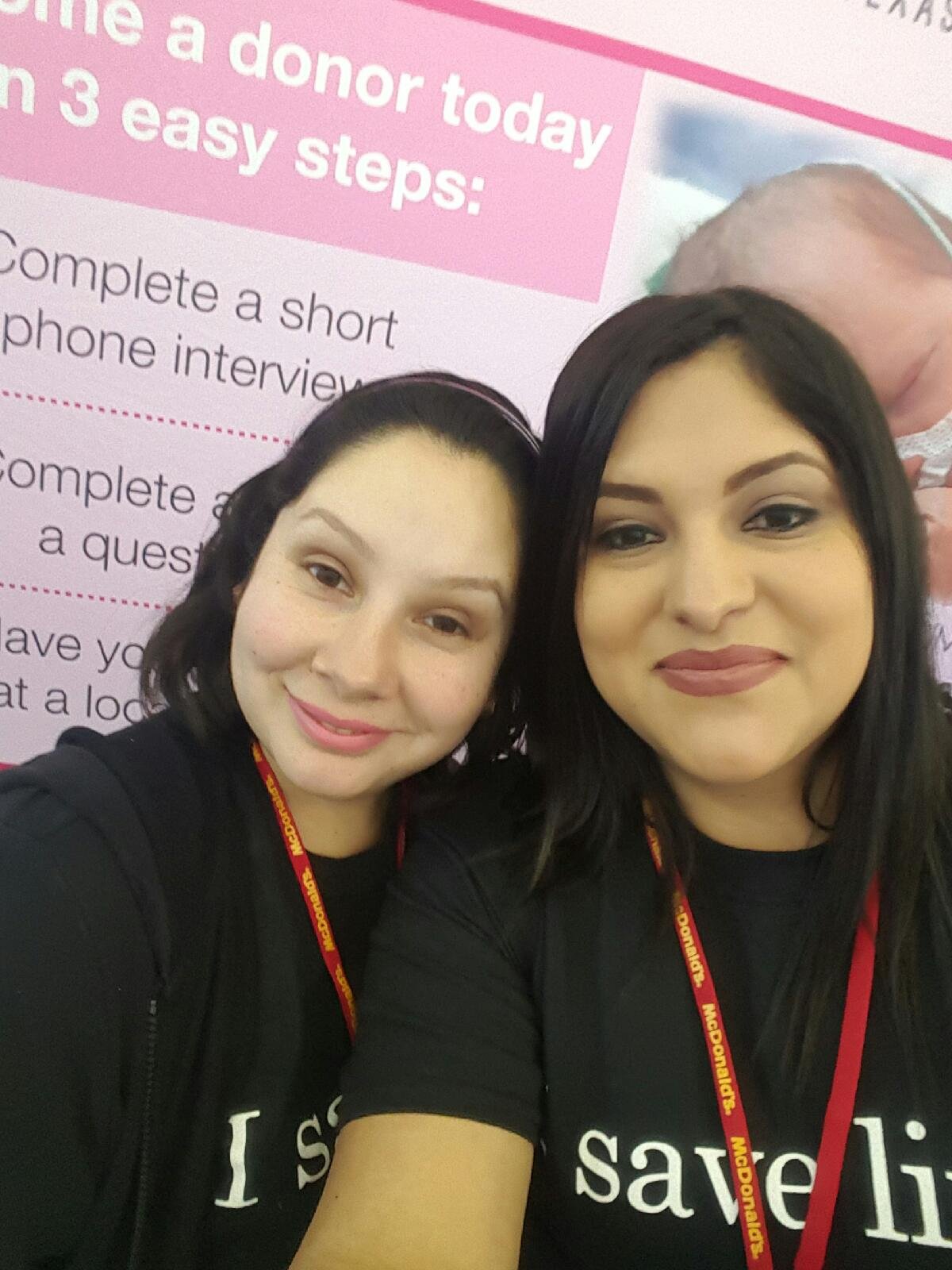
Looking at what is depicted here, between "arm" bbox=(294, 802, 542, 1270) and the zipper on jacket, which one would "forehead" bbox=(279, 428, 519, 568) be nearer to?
"arm" bbox=(294, 802, 542, 1270)

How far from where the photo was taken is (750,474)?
72cm

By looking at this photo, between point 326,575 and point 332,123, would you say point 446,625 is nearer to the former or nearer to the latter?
point 326,575

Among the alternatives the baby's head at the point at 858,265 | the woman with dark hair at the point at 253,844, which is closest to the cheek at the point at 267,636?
the woman with dark hair at the point at 253,844

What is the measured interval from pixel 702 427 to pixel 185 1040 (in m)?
0.76

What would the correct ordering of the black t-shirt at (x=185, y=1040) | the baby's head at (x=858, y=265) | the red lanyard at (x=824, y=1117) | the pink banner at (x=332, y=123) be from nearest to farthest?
the black t-shirt at (x=185, y=1040), the red lanyard at (x=824, y=1117), the pink banner at (x=332, y=123), the baby's head at (x=858, y=265)

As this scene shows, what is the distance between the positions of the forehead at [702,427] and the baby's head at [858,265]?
2.34 ft

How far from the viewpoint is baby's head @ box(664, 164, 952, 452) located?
53.2 inches

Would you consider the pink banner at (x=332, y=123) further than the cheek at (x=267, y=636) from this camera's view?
Yes

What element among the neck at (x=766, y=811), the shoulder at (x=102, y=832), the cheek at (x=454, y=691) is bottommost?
the shoulder at (x=102, y=832)

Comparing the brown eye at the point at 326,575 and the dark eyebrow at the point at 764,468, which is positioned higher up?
the dark eyebrow at the point at 764,468

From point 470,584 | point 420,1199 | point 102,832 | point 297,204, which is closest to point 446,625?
point 470,584

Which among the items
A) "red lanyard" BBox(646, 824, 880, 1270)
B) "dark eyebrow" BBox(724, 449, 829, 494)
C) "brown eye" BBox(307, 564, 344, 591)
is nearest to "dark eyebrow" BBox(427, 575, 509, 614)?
"brown eye" BBox(307, 564, 344, 591)

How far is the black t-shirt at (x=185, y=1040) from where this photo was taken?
0.59m

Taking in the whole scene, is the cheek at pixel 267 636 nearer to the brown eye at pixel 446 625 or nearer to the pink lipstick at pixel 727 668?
the brown eye at pixel 446 625
